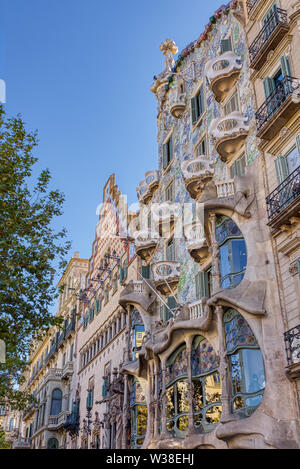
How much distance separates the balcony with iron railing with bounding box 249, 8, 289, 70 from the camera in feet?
54.7

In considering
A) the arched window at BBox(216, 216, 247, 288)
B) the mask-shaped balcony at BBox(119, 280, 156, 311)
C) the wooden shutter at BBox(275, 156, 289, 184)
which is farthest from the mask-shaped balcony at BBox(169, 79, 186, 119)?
the wooden shutter at BBox(275, 156, 289, 184)

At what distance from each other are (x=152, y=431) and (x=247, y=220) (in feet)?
31.6

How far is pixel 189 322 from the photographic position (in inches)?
719

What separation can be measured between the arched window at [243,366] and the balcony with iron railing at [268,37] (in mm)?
8594

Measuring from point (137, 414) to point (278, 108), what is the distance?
1508cm

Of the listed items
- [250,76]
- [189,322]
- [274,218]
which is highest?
[250,76]

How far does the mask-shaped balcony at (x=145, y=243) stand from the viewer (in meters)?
26.8

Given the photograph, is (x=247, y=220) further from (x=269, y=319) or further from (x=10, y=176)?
(x=10, y=176)

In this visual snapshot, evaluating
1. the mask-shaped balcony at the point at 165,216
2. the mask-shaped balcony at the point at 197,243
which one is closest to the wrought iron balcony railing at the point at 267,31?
the mask-shaped balcony at the point at 197,243

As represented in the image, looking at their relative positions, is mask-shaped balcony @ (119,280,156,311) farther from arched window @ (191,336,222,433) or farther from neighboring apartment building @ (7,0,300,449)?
arched window @ (191,336,222,433)

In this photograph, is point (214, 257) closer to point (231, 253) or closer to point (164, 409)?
point (231, 253)

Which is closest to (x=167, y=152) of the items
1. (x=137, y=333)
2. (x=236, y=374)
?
(x=137, y=333)

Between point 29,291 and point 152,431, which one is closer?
point 29,291

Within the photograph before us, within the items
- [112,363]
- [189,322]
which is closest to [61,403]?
[112,363]
